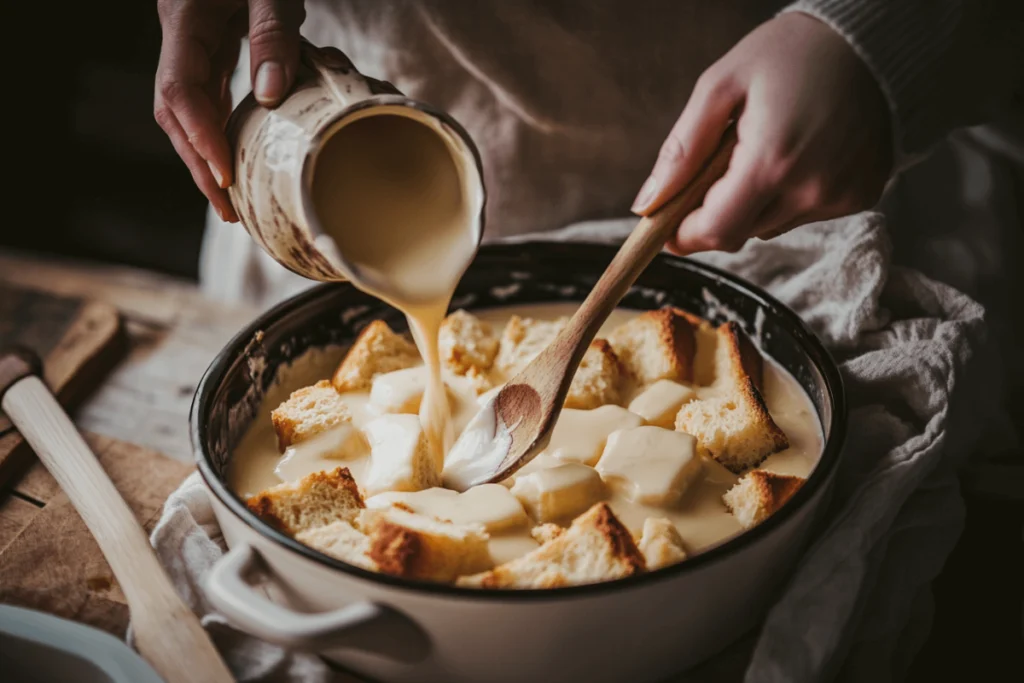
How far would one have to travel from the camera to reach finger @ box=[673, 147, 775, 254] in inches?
52.0

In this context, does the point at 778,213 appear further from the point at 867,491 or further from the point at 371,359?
the point at 371,359

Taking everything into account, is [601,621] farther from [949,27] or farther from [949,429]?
[949,27]

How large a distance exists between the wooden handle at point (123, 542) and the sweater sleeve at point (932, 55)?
1.24m

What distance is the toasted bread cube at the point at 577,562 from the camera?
1.13 metres

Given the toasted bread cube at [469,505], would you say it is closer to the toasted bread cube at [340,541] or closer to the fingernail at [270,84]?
the toasted bread cube at [340,541]

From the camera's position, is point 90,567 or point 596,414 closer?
point 90,567

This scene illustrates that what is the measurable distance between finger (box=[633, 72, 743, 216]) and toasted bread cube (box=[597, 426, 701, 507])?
1.18ft

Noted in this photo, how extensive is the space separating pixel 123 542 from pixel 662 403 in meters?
0.87

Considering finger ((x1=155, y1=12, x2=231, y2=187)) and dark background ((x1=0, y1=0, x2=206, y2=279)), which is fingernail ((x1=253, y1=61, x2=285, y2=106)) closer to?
finger ((x1=155, y1=12, x2=231, y2=187))

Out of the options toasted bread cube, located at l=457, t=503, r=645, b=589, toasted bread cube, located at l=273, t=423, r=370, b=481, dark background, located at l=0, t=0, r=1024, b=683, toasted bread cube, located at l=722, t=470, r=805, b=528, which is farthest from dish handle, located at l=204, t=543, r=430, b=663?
dark background, located at l=0, t=0, r=1024, b=683

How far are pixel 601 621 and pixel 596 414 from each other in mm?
521

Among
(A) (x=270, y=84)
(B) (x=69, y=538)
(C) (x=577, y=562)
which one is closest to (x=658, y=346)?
(C) (x=577, y=562)

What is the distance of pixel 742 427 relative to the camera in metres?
1.44

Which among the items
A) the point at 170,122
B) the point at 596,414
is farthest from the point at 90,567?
the point at 596,414
